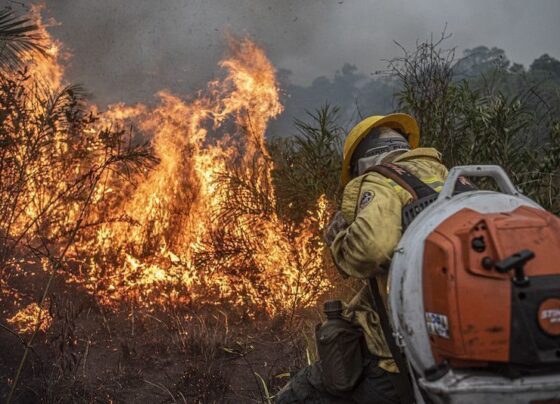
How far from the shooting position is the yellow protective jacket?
6.32 feet

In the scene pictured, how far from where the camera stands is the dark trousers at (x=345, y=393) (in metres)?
2.19

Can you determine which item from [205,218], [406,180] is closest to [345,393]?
[406,180]

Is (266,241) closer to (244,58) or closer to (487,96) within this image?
(487,96)

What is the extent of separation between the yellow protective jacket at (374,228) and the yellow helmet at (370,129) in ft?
1.09

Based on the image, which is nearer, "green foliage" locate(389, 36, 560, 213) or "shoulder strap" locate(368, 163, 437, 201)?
"shoulder strap" locate(368, 163, 437, 201)

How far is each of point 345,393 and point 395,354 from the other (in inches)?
14.1

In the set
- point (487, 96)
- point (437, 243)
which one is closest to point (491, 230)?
point (437, 243)

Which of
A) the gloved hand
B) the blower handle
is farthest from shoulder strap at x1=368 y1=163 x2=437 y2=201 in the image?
the gloved hand

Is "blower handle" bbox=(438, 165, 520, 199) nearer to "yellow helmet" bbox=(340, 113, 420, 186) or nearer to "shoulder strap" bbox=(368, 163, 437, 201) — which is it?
"shoulder strap" bbox=(368, 163, 437, 201)

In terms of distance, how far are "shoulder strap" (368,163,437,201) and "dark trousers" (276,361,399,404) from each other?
0.81 meters

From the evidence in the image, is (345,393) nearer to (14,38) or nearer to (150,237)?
(14,38)

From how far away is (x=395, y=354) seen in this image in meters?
2.07

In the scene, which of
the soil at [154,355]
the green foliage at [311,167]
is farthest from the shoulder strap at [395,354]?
the green foliage at [311,167]

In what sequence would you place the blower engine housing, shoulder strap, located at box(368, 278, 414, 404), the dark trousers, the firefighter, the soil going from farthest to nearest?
the soil, the dark trousers, shoulder strap, located at box(368, 278, 414, 404), the firefighter, the blower engine housing
